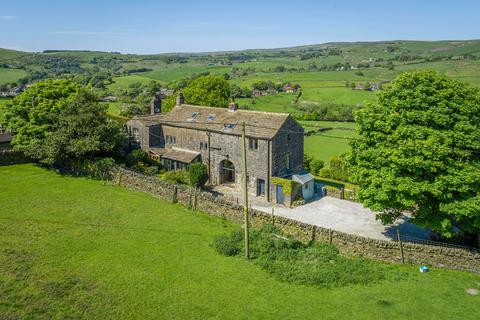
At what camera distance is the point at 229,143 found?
4031cm

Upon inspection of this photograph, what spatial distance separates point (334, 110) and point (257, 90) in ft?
121

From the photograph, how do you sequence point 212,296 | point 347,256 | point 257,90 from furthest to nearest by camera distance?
1. point 257,90
2. point 347,256
3. point 212,296

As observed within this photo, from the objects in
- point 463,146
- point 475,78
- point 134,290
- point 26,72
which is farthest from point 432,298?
point 26,72

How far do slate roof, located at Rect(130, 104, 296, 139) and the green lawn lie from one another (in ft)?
36.4

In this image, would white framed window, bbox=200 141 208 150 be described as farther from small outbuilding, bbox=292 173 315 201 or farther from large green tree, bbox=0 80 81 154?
large green tree, bbox=0 80 81 154

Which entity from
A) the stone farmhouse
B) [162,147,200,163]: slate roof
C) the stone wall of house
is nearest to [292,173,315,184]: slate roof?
the stone farmhouse

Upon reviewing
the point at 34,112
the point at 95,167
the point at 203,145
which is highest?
the point at 34,112

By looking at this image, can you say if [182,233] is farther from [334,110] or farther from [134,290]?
[334,110]

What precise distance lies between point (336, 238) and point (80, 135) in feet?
98.1

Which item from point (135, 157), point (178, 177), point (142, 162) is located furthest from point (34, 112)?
point (178, 177)

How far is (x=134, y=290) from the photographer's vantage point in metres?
20.5

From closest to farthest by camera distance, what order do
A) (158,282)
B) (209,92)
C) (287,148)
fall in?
1. (158,282)
2. (287,148)
3. (209,92)

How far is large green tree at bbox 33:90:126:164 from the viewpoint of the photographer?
137 feet

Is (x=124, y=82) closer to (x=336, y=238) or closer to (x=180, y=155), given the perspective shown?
(x=180, y=155)
